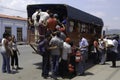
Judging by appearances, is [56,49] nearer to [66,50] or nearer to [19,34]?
[66,50]

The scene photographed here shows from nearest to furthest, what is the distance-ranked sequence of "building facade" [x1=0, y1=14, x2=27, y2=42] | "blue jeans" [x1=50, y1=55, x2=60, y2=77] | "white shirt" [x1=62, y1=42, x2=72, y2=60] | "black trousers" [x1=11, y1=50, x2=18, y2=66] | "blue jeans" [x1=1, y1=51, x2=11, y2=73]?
"blue jeans" [x1=50, y1=55, x2=60, y2=77]
"white shirt" [x1=62, y1=42, x2=72, y2=60]
"blue jeans" [x1=1, y1=51, x2=11, y2=73]
"black trousers" [x1=11, y1=50, x2=18, y2=66]
"building facade" [x1=0, y1=14, x2=27, y2=42]

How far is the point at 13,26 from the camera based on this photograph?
213 feet

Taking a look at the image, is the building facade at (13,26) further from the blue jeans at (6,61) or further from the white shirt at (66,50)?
the white shirt at (66,50)

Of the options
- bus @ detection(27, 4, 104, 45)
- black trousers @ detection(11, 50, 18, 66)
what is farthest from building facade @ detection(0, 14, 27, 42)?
black trousers @ detection(11, 50, 18, 66)

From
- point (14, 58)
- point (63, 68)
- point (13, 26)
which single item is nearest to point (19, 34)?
point (13, 26)

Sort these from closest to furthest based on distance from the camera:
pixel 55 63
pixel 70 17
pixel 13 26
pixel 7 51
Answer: pixel 55 63 < pixel 7 51 < pixel 70 17 < pixel 13 26

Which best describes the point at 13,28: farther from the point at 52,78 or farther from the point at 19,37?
the point at 52,78

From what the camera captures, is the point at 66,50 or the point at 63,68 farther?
the point at 63,68

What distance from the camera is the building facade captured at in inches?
2387

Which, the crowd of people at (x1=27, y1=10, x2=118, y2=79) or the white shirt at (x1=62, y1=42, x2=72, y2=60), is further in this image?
the white shirt at (x1=62, y1=42, x2=72, y2=60)

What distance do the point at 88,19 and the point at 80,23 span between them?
8.52 ft

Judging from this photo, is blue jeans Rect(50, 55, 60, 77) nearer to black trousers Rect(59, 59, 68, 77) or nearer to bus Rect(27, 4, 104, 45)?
black trousers Rect(59, 59, 68, 77)

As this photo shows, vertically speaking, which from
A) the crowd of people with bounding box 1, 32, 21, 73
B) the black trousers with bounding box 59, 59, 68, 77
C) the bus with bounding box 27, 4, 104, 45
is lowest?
the black trousers with bounding box 59, 59, 68, 77

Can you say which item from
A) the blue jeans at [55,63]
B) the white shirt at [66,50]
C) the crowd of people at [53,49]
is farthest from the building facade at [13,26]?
the blue jeans at [55,63]
